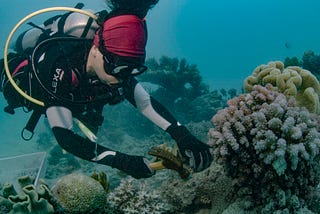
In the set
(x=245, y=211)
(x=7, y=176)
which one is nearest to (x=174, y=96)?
(x=7, y=176)

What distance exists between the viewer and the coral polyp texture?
8.93 ft

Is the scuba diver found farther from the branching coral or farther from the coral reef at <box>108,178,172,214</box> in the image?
the branching coral

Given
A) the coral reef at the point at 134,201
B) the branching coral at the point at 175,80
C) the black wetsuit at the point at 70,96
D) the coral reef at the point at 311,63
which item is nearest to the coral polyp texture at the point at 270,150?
the coral reef at the point at 134,201

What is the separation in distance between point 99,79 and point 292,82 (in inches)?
88.7

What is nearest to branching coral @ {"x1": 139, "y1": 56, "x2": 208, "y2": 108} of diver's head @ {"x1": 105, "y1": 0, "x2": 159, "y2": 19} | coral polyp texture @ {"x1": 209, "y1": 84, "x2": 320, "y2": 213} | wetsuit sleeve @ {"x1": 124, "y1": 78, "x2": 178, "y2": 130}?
wetsuit sleeve @ {"x1": 124, "y1": 78, "x2": 178, "y2": 130}

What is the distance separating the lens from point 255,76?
3.87 meters

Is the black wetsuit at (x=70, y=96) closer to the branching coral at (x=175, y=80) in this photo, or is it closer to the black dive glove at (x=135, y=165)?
the black dive glove at (x=135, y=165)

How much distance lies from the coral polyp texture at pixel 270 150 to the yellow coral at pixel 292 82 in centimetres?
48

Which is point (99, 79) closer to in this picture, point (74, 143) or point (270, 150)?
point (74, 143)

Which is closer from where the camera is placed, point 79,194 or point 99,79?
point 79,194

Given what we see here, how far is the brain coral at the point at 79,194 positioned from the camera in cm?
281

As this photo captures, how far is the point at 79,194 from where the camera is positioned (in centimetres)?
281

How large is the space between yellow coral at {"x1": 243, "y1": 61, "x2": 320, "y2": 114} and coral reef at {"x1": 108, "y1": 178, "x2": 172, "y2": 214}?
1762 mm

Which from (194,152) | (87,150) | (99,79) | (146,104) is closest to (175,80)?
(146,104)
